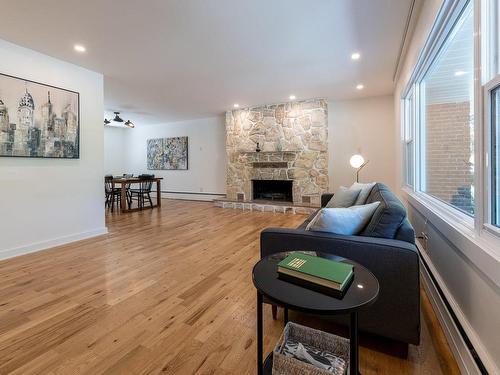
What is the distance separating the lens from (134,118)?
296 inches

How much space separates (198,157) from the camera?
775 cm

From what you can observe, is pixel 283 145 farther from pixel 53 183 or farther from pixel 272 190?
pixel 53 183

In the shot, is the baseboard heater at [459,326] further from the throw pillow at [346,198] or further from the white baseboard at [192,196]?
the white baseboard at [192,196]

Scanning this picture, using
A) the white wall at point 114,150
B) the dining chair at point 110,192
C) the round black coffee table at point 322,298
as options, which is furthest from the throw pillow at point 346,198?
the white wall at point 114,150

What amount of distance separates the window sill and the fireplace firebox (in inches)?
170

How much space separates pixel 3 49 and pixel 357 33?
161 inches

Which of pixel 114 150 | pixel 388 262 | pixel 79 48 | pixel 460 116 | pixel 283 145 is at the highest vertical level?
pixel 79 48

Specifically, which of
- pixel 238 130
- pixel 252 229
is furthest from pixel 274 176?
pixel 252 229

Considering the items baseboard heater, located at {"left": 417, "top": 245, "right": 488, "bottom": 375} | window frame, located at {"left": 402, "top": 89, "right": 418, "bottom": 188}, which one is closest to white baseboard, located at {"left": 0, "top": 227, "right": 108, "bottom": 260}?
baseboard heater, located at {"left": 417, "top": 245, "right": 488, "bottom": 375}

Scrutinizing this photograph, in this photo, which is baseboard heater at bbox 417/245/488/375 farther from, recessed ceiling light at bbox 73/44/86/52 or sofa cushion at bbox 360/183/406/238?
recessed ceiling light at bbox 73/44/86/52

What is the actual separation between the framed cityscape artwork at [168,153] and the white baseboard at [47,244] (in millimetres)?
4362

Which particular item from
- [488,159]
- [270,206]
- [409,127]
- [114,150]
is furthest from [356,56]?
[114,150]

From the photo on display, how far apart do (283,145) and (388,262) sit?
4783mm

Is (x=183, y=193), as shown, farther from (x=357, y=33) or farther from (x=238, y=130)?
(x=357, y=33)
